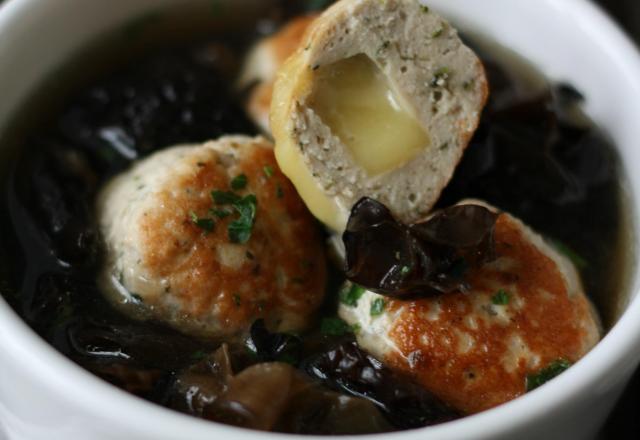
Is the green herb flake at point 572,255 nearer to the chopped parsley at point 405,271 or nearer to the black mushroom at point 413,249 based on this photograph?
the black mushroom at point 413,249

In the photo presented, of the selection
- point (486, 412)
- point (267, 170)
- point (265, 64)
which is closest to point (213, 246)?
point (267, 170)

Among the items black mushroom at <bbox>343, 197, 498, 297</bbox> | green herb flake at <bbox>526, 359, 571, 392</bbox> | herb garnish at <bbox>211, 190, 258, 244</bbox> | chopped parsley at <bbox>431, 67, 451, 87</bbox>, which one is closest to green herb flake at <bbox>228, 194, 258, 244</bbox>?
herb garnish at <bbox>211, 190, 258, 244</bbox>

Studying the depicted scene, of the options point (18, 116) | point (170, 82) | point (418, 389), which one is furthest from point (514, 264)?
point (18, 116)

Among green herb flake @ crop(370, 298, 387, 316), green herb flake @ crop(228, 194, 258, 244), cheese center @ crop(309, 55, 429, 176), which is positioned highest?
cheese center @ crop(309, 55, 429, 176)

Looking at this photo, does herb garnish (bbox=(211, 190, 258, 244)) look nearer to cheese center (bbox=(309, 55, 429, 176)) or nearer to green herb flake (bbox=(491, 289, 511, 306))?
cheese center (bbox=(309, 55, 429, 176))

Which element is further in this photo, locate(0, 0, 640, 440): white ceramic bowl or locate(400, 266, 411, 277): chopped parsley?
locate(400, 266, 411, 277): chopped parsley

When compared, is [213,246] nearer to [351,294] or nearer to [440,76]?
[351,294]

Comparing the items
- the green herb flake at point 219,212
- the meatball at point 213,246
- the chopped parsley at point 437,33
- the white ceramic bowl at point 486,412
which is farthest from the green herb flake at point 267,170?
the white ceramic bowl at point 486,412
